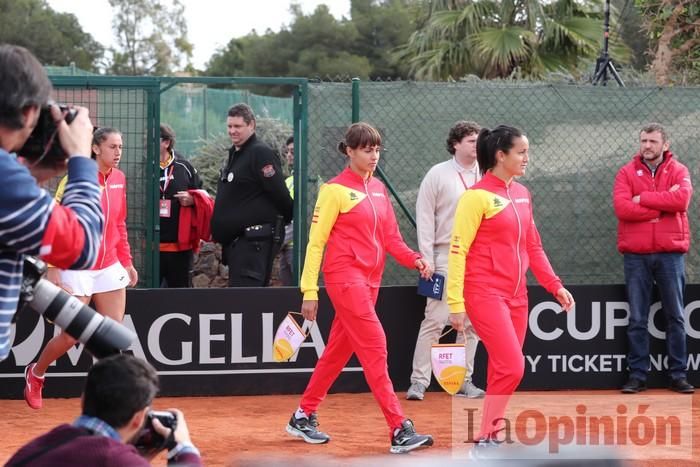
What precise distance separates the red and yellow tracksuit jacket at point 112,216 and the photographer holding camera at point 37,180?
16.4 ft

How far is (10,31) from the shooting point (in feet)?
164

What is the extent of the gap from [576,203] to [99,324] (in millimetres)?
7677

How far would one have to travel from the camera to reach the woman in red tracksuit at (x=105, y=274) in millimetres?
8195

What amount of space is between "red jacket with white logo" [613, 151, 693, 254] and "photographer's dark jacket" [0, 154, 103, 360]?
271 inches

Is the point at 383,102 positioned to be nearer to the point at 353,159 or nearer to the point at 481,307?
the point at 353,159

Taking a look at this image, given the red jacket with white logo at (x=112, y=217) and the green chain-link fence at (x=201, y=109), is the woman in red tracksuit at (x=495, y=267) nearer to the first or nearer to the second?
the red jacket with white logo at (x=112, y=217)

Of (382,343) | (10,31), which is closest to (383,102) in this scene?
(382,343)

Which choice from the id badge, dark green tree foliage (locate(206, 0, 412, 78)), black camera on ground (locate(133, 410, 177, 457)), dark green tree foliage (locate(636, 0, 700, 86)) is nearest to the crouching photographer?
black camera on ground (locate(133, 410, 177, 457))

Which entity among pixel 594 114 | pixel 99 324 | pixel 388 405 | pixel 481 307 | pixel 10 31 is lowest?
pixel 388 405

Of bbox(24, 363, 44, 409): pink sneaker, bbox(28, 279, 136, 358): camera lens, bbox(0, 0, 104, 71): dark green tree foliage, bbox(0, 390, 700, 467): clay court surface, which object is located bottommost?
bbox(0, 390, 700, 467): clay court surface

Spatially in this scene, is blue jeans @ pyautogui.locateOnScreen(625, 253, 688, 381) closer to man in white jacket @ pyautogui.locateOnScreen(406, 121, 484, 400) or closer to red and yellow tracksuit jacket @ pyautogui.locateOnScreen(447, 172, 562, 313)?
man in white jacket @ pyautogui.locateOnScreen(406, 121, 484, 400)

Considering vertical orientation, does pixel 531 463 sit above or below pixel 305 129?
below

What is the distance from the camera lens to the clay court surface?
7.35 metres

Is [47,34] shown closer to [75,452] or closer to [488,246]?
[488,246]
